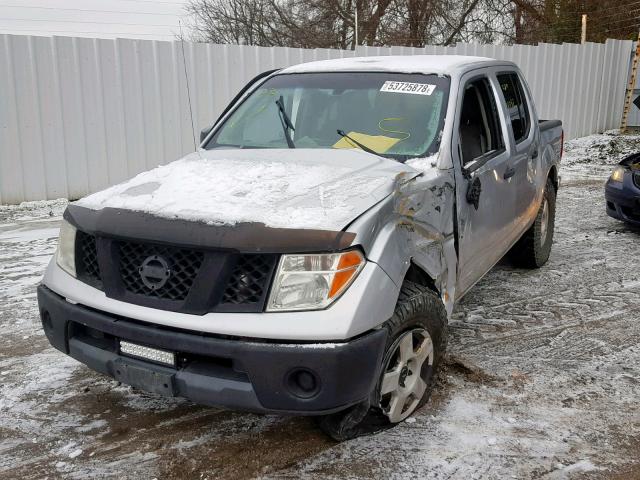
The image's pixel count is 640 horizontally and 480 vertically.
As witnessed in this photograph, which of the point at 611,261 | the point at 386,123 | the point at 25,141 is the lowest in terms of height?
the point at 611,261

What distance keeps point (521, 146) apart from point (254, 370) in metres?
3.07

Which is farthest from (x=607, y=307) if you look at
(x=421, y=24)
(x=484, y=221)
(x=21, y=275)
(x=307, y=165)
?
(x=421, y=24)

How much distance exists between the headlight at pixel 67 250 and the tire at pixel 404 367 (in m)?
1.36

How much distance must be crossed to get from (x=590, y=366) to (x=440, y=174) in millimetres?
1523

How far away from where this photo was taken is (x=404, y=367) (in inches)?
112

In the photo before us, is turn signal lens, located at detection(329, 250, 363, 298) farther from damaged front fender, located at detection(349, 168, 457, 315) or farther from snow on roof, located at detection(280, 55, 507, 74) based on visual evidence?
snow on roof, located at detection(280, 55, 507, 74)

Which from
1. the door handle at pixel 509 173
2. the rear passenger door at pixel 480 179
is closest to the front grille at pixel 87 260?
the rear passenger door at pixel 480 179

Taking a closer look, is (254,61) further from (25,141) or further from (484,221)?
(484,221)

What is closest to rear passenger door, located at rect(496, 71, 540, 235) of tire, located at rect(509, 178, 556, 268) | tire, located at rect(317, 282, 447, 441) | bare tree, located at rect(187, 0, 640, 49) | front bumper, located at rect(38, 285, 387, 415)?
tire, located at rect(509, 178, 556, 268)

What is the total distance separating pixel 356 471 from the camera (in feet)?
8.80

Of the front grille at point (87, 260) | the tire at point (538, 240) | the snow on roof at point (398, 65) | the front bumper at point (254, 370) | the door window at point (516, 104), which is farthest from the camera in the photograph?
the tire at point (538, 240)

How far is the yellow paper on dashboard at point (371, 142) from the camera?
138 inches

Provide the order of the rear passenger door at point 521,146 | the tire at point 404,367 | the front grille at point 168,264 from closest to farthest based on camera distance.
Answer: the front grille at point 168,264, the tire at point 404,367, the rear passenger door at point 521,146

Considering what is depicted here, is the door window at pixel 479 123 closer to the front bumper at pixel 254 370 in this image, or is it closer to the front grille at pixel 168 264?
the front bumper at pixel 254 370
